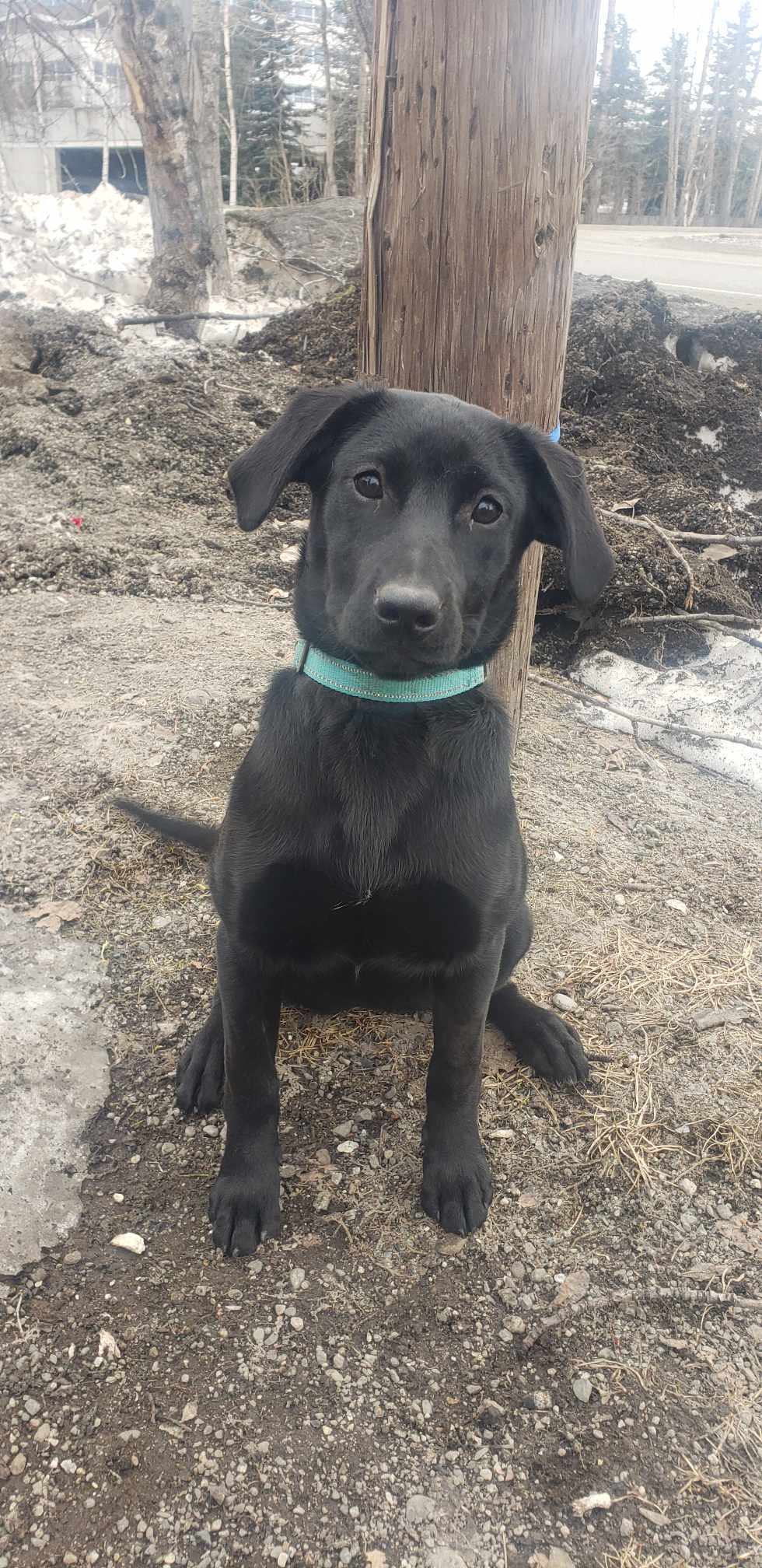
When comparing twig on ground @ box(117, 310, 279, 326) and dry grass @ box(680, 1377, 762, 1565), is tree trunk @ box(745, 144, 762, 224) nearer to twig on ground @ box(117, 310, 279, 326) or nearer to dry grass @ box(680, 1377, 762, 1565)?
twig on ground @ box(117, 310, 279, 326)

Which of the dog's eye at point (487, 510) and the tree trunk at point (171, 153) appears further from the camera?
the tree trunk at point (171, 153)

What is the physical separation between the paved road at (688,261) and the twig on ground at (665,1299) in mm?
9469

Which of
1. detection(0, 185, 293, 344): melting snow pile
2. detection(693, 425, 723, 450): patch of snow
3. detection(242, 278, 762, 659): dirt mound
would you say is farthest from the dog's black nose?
detection(0, 185, 293, 344): melting snow pile

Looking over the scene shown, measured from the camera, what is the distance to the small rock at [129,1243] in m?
1.95

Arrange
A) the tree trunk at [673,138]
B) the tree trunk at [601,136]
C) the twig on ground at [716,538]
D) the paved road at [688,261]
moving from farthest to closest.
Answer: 1. the tree trunk at [673,138]
2. the tree trunk at [601,136]
3. the paved road at [688,261]
4. the twig on ground at [716,538]

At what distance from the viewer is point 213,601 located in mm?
5035

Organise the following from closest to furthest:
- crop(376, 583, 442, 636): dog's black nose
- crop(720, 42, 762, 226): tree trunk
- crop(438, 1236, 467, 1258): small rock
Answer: crop(376, 583, 442, 636): dog's black nose < crop(438, 1236, 467, 1258): small rock < crop(720, 42, 762, 226): tree trunk

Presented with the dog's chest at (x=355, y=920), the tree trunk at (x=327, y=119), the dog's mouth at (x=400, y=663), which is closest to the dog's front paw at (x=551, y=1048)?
the dog's chest at (x=355, y=920)

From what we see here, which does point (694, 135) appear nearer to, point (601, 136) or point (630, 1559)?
point (601, 136)

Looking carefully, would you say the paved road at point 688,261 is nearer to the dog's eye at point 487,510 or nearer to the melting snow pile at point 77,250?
the melting snow pile at point 77,250

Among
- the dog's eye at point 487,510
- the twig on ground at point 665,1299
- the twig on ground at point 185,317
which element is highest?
the dog's eye at point 487,510

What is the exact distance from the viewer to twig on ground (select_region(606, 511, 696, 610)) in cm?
478

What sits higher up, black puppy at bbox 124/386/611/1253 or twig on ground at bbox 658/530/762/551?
black puppy at bbox 124/386/611/1253

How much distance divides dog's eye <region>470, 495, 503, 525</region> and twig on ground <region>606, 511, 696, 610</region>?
303cm
